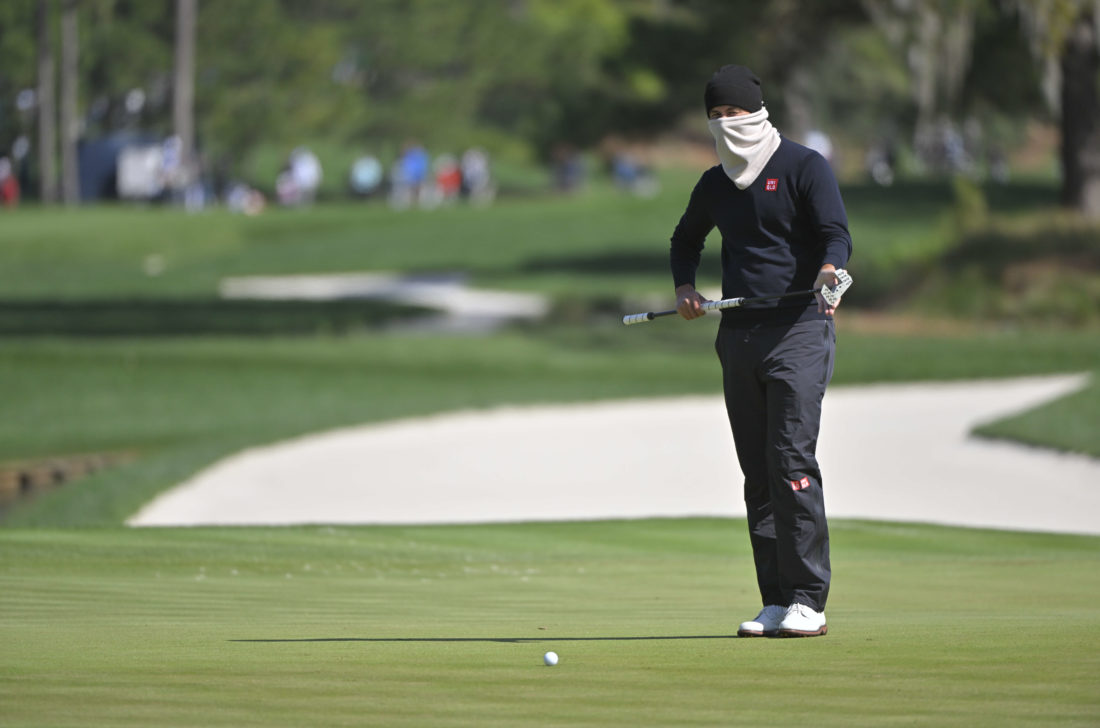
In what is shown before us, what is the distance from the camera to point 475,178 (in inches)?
2734

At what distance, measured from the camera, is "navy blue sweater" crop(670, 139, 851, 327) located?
6.52 metres

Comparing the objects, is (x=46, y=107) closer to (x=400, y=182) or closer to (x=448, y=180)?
(x=400, y=182)

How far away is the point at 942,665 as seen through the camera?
5.50m

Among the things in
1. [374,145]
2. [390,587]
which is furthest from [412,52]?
[390,587]

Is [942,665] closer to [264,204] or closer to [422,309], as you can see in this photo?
[422,309]

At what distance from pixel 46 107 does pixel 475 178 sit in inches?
784

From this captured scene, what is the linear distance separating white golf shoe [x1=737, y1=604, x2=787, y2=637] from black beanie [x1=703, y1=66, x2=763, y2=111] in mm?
1776

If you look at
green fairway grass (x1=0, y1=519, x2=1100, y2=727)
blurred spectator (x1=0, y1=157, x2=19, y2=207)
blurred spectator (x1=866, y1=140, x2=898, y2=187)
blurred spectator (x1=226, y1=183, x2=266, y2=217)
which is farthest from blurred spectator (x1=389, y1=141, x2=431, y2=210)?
green fairway grass (x1=0, y1=519, x2=1100, y2=727)

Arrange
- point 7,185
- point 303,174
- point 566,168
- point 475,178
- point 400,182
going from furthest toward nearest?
1. point 566,168
2. point 475,178
3. point 400,182
4. point 303,174
5. point 7,185

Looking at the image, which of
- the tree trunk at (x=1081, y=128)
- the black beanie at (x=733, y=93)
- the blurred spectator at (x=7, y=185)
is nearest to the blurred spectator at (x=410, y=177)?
the blurred spectator at (x=7, y=185)

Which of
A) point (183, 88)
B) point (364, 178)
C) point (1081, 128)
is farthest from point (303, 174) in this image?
point (1081, 128)

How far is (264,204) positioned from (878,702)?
62695mm

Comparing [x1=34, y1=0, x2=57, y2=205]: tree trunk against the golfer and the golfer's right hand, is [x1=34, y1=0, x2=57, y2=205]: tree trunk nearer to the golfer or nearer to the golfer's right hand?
the golfer's right hand

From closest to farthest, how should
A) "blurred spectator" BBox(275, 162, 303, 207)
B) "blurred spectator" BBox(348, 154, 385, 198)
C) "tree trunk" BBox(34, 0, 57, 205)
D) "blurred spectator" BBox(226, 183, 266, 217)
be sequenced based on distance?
"tree trunk" BBox(34, 0, 57, 205), "blurred spectator" BBox(275, 162, 303, 207), "blurred spectator" BBox(226, 183, 266, 217), "blurred spectator" BBox(348, 154, 385, 198)
